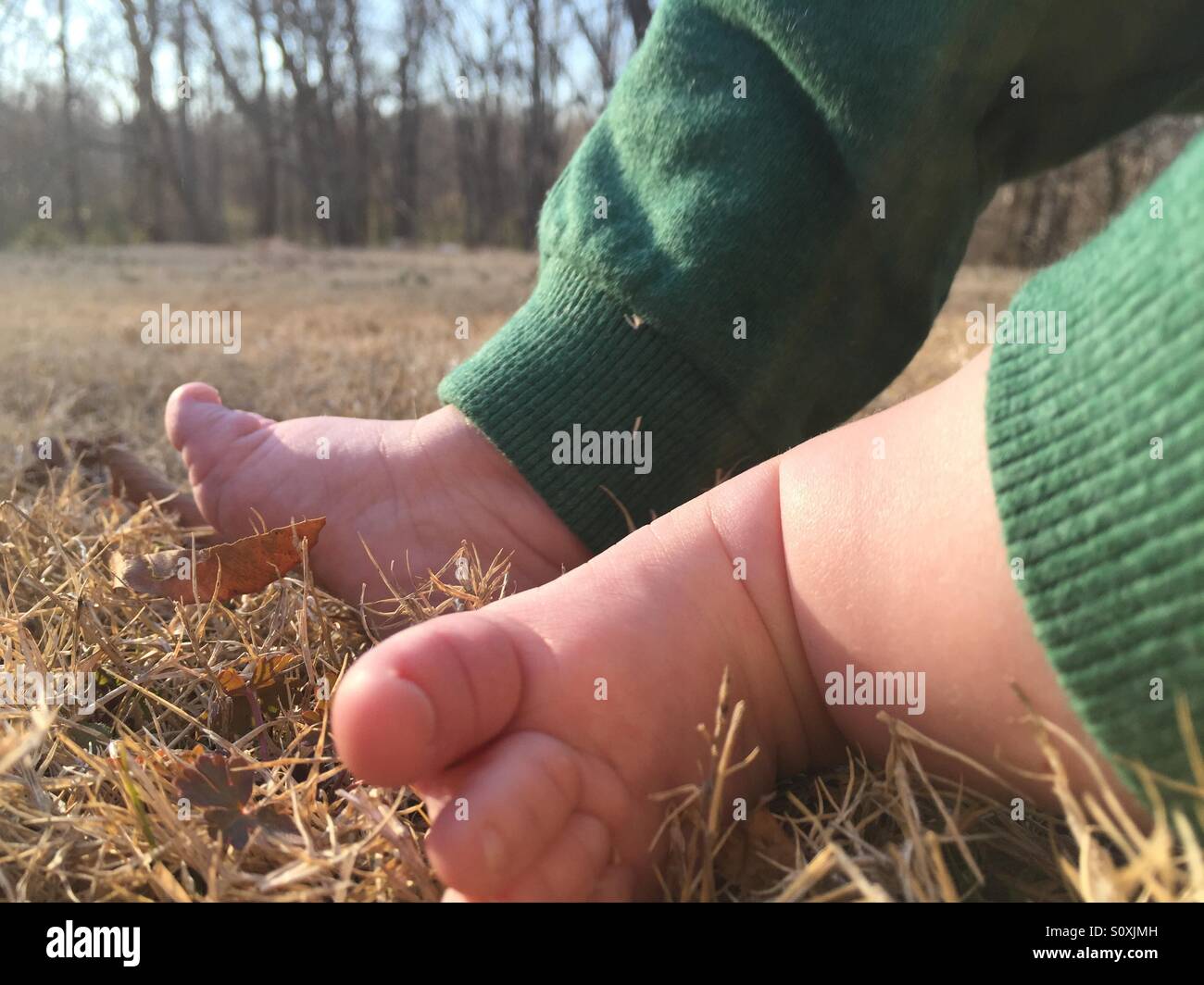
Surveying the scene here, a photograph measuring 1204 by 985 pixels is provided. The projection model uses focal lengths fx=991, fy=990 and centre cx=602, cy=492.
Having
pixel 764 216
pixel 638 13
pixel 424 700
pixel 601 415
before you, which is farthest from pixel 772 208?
pixel 638 13

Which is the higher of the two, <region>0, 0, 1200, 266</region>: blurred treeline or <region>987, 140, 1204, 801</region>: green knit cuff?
<region>0, 0, 1200, 266</region>: blurred treeline

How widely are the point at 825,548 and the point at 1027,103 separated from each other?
0.56 m

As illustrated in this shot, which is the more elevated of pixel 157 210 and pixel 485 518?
pixel 157 210

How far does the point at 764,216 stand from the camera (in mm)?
896

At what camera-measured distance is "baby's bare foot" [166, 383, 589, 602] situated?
898 mm

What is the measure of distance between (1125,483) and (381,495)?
65 centimetres

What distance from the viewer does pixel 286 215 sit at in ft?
53.6

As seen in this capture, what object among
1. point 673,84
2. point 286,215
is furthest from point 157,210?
point 673,84

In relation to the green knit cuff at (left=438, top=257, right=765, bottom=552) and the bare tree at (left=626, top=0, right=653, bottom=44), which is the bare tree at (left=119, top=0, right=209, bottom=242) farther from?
the green knit cuff at (left=438, top=257, right=765, bottom=552)

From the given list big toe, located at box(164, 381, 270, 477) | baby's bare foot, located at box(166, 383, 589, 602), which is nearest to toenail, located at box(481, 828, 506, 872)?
baby's bare foot, located at box(166, 383, 589, 602)

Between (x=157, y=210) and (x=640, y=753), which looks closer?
(x=640, y=753)

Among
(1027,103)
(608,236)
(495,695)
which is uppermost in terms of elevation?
(1027,103)

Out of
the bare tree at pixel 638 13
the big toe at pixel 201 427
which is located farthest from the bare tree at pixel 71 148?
the big toe at pixel 201 427

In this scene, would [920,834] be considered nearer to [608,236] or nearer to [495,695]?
[495,695]
